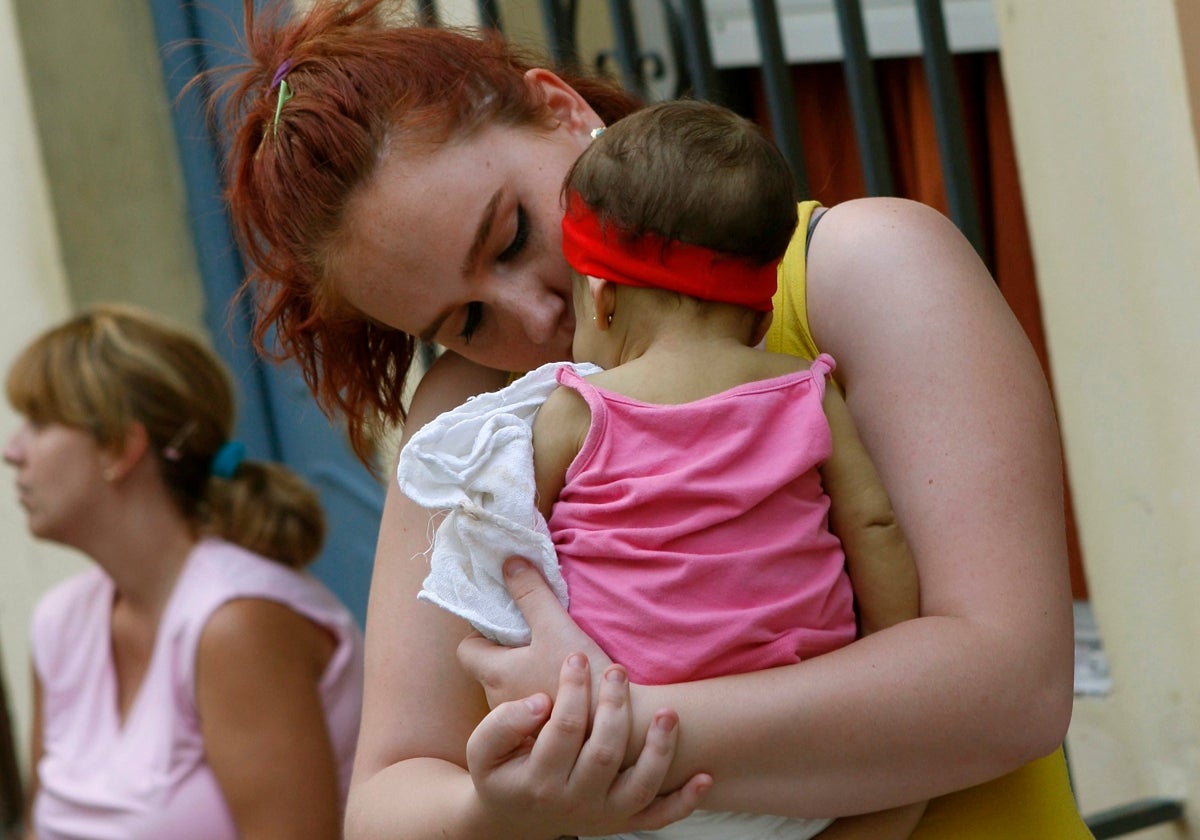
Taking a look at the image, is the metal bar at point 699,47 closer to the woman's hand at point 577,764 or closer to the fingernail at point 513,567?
the fingernail at point 513,567

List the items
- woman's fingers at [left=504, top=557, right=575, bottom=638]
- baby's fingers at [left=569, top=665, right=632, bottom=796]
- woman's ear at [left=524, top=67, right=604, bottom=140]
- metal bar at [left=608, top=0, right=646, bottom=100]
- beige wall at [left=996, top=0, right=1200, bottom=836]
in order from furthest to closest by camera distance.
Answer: metal bar at [left=608, top=0, right=646, bottom=100] → beige wall at [left=996, top=0, right=1200, bottom=836] → woman's ear at [left=524, top=67, right=604, bottom=140] → woman's fingers at [left=504, top=557, right=575, bottom=638] → baby's fingers at [left=569, top=665, right=632, bottom=796]

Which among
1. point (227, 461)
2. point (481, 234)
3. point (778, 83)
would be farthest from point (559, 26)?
point (481, 234)

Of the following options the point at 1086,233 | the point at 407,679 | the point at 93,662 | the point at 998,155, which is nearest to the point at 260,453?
the point at 93,662

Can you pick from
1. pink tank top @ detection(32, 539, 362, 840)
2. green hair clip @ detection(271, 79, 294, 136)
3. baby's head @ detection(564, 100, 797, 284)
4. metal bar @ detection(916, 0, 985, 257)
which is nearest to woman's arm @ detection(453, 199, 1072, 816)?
baby's head @ detection(564, 100, 797, 284)

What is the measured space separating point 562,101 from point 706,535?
59 cm

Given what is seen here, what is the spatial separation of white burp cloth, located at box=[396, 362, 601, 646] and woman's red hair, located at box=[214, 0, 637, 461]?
321 millimetres

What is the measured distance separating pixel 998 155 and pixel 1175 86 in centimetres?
93

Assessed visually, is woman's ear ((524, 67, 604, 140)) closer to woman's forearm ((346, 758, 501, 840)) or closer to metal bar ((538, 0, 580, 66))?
woman's forearm ((346, 758, 501, 840))

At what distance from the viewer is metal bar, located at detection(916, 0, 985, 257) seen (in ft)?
8.29

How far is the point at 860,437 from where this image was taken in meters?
1.40

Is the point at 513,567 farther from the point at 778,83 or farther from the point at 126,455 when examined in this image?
the point at 126,455

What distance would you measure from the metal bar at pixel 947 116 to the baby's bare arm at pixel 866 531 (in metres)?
1.27

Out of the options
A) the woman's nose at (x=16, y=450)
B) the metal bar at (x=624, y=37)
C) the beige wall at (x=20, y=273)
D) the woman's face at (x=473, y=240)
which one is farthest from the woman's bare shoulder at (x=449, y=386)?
the beige wall at (x=20, y=273)

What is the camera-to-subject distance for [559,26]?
3029 millimetres
